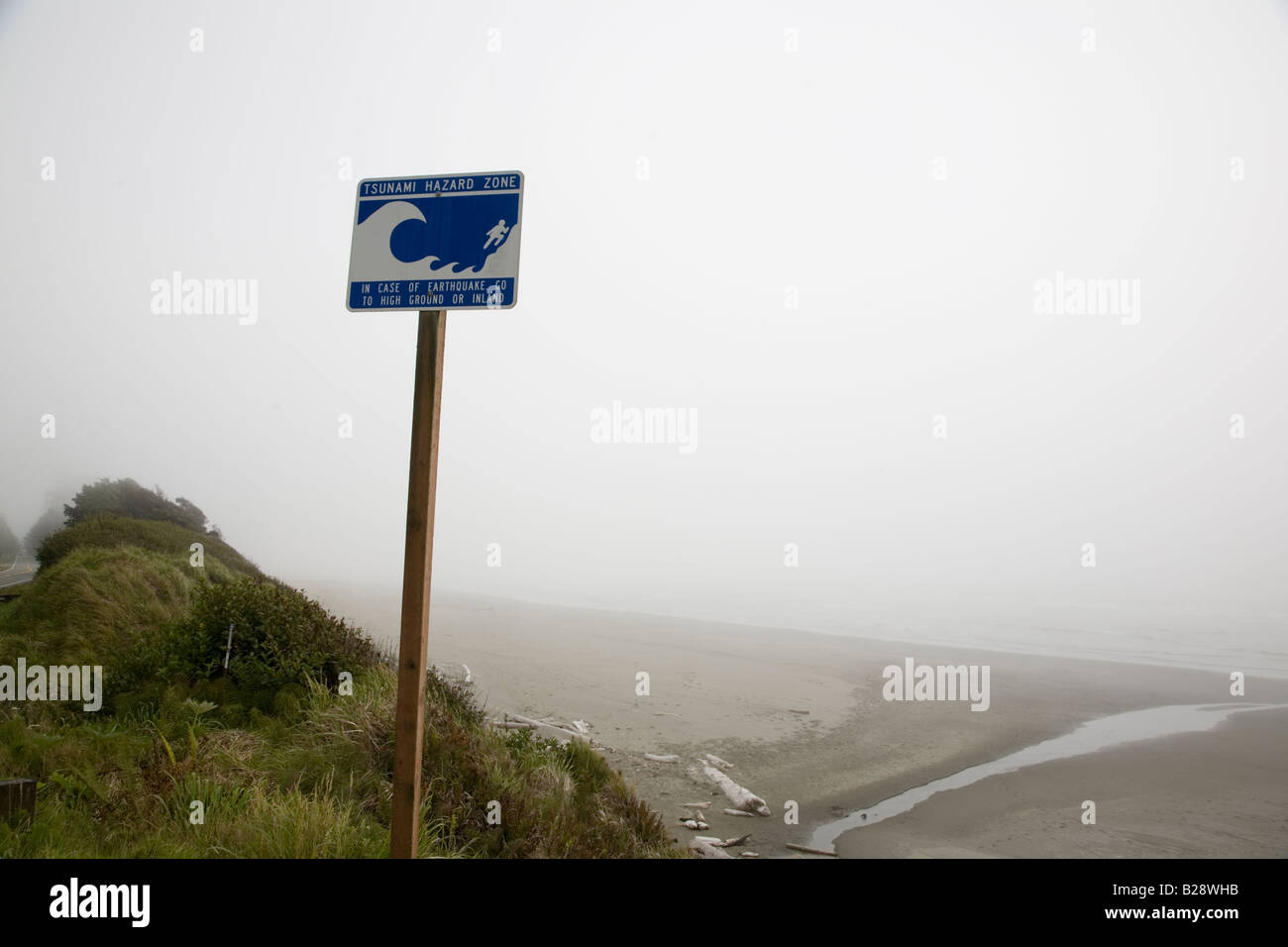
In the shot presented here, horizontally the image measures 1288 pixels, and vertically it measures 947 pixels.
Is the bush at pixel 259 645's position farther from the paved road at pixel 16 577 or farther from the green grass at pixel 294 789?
the paved road at pixel 16 577

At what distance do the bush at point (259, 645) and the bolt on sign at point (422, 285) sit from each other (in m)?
4.12

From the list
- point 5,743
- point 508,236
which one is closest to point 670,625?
point 5,743

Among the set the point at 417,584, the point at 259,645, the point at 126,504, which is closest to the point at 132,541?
A: the point at 126,504

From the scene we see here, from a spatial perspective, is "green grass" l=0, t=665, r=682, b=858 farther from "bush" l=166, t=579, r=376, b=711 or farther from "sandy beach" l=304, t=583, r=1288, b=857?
"sandy beach" l=304, t=583, r=1288, b=857

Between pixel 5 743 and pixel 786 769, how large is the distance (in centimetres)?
899

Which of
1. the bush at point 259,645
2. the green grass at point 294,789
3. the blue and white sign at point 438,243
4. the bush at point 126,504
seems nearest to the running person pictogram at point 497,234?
the blue and white sign at point 438,243

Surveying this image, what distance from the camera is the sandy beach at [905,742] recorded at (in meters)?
8.30

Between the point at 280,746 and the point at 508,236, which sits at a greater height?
the point at 508,236

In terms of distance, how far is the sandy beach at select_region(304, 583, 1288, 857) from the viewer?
27.2 feet

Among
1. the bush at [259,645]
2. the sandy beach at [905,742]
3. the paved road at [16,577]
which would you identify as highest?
the bush at [259,645]

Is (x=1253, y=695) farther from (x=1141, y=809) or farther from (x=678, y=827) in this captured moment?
(x=678, y=827)

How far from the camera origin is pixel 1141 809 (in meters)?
9.16

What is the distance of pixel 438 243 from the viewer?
3.82 meters
